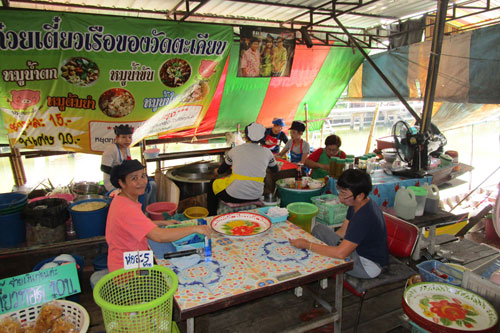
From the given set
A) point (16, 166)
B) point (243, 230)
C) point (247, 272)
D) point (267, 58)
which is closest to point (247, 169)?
point (243, 230)

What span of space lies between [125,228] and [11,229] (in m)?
1.94

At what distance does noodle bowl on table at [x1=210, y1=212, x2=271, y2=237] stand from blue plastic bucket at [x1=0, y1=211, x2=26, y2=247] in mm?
2237

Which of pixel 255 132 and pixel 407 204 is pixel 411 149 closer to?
pixel 407 204

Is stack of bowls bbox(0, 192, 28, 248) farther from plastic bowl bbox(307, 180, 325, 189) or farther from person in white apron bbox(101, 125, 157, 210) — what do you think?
plastic bowl bbox(307, 180, 325, 189)

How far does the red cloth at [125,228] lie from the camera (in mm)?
2266

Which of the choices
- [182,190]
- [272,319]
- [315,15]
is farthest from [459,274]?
[315,15]

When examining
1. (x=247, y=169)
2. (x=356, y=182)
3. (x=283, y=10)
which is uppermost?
(x=283, y=10)

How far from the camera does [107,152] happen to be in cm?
439

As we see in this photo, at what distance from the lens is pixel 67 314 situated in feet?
5.78

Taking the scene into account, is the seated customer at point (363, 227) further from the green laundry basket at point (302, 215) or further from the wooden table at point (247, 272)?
the green laundry basket at point (302, 215)

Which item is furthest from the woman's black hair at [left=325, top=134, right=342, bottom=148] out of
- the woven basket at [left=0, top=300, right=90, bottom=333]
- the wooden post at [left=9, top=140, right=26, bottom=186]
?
the wooden post at [left=9, top=140, right=26, bottom=186]

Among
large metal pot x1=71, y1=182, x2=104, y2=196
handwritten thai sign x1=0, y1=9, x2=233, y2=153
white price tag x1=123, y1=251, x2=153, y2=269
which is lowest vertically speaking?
large metal pot x1=71, y1=182, x2=104, y2=196

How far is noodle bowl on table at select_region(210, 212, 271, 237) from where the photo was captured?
256 cm

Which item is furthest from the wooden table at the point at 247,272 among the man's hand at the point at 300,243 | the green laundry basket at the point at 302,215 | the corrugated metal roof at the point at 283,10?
the corrugated metal roof at the point at 283,10
